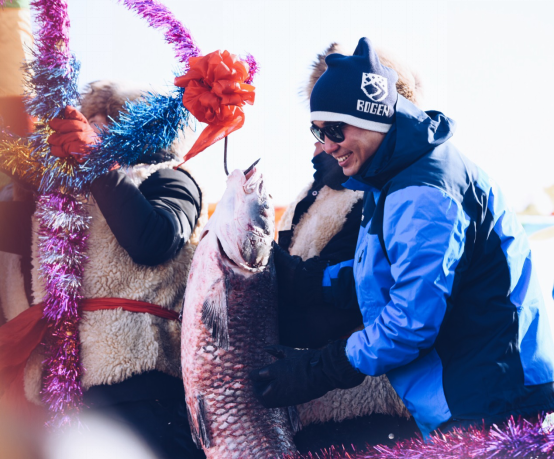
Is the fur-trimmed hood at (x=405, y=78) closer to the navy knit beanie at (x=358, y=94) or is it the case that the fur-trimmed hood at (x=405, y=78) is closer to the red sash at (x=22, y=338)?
the navy knit beanie at (x=358, y=94)

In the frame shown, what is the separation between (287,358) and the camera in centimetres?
168

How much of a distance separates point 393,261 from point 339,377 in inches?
15.4

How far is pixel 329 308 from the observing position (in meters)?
1.94

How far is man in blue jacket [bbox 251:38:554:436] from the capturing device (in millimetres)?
1364

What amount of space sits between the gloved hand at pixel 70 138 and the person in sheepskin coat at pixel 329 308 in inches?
32.9

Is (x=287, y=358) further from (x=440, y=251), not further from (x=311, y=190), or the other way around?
(x=311, y=190)

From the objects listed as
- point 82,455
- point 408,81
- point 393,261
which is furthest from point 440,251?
point 82,455

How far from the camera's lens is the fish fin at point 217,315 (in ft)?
5.87

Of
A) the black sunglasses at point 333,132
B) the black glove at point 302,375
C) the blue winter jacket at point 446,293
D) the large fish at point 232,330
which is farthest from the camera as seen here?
the large fish at point 232,330

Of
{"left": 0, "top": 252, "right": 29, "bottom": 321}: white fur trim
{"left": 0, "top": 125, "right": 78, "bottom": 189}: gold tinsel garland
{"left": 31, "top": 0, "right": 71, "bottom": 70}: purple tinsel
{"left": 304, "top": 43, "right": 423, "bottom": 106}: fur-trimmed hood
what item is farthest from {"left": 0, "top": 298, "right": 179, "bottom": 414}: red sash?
{"left": 304, "top": 43, "right": 423, "bottom": 106}: fur-trimmed hood

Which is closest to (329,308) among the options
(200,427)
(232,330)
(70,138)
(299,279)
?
(299,279)

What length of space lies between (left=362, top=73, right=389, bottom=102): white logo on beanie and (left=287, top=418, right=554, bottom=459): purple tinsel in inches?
39.3

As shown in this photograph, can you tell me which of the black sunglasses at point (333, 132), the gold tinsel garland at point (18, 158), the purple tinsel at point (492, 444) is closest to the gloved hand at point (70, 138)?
the gold tinsel garland at point (18, 158)

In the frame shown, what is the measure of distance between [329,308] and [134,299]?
0.76 meters
